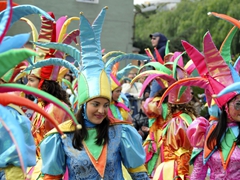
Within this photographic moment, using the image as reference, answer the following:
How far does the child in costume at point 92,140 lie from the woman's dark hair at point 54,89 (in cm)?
199

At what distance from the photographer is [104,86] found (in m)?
4.74

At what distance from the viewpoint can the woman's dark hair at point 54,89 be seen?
268 inches

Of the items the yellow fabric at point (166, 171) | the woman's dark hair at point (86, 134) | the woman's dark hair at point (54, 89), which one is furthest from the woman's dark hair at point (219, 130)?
the woman's dark hair at point (54, 89)

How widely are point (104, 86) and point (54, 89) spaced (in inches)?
87.1

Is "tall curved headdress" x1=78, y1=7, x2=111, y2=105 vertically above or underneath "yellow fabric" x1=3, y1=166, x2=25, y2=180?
above

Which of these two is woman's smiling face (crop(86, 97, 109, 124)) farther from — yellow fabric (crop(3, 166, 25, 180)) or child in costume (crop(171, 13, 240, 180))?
child in costume (crop(171, 13, 240, 180))

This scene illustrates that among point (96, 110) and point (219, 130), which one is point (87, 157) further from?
point (219, 130)

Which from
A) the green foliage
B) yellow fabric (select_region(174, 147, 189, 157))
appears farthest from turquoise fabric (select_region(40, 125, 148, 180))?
the green foliage

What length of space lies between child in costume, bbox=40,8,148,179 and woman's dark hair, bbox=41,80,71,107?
1987mm

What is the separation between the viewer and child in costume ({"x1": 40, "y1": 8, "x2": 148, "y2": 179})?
4641 millimetres

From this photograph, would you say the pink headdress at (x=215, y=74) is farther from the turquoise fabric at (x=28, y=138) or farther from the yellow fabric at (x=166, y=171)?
the yellow fabric at (x=166, y=171)

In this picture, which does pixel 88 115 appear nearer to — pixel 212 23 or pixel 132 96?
pixel 132 96

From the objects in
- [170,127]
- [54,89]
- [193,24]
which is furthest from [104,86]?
[193,24]

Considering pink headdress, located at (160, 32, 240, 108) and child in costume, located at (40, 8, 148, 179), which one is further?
pink headdress, located at (160, 32, 240, 108)
